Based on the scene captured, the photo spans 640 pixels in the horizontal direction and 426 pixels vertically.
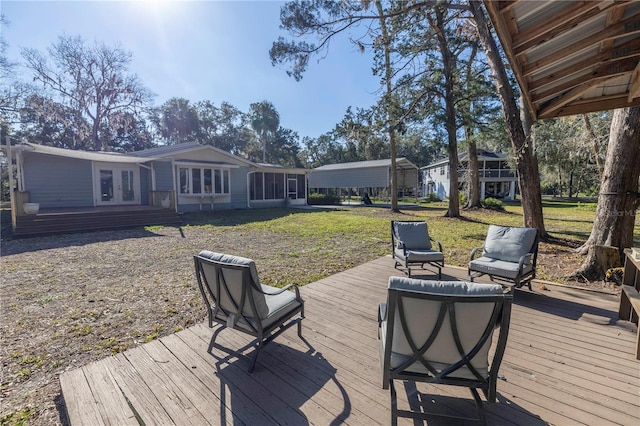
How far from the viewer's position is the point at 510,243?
4.41 metres

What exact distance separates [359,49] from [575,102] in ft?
26.1

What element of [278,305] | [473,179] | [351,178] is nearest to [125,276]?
[278,305]

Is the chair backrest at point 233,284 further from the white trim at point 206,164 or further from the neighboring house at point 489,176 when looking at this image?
the neighboring house at point 489,176

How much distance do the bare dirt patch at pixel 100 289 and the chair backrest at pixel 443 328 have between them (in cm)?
246

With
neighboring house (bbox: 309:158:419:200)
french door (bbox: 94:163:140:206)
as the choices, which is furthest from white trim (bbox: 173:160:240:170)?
neighboring house (bbox: 309:158:419:200)

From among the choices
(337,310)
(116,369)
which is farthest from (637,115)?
(116,369)

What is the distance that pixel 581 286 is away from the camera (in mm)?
4312

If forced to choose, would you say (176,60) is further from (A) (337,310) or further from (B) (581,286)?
(B) (581,286)

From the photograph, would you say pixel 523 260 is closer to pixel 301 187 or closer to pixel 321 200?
pixel 301 187

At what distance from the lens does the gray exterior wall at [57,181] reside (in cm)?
1176

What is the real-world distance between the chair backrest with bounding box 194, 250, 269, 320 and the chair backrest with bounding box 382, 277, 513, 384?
1.09 metres

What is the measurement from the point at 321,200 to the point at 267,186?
613 centimetres

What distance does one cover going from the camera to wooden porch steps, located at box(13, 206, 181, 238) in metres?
9.11

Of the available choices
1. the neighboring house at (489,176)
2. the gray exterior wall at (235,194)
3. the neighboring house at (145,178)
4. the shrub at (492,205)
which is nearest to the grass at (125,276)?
the neighboring house at (145,178)
